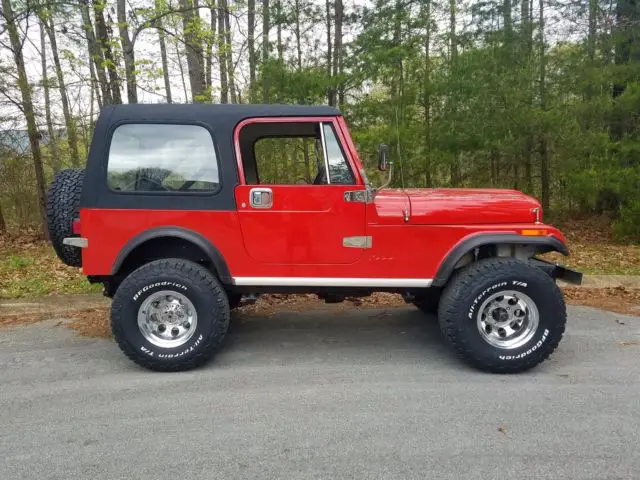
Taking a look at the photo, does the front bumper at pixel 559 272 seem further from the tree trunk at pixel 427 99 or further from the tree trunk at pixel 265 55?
the tree trunk at pixel 265 55

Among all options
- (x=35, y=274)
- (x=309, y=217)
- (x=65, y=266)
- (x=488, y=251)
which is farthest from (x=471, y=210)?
(x=65, y=266)

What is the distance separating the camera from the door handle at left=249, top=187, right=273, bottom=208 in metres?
3.65

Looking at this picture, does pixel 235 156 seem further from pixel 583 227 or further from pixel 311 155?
pixel 583 227

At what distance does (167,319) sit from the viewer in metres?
3.76

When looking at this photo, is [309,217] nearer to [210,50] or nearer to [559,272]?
[559,272]

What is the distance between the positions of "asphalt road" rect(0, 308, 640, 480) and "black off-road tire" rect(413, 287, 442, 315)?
1.34ft

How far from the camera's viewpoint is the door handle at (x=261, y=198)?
3.65 metres

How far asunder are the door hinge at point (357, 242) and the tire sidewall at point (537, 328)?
850 millimetres

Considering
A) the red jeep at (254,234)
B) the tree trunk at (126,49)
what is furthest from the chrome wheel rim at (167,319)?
the tree trunk at (126,49)

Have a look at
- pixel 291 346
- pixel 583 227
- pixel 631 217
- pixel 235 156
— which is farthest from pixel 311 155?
pixel 583 227

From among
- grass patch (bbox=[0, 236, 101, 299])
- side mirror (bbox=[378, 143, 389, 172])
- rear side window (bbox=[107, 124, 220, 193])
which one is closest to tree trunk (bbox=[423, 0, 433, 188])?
side mirror (bbox=[378, 143, 389, 172])

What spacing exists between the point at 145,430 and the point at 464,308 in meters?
2.38

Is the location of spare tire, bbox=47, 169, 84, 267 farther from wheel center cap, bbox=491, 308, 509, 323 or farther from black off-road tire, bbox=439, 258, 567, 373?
wheel center cap, bbox=491, 308, 509, 323

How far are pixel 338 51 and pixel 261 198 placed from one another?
814cm
